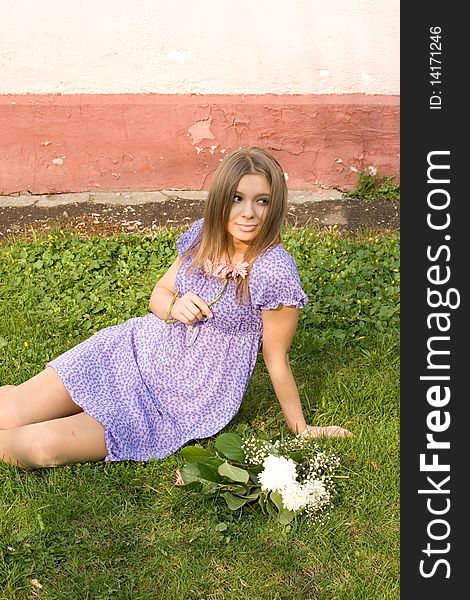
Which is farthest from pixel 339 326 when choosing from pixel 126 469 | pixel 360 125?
pixel 360 125

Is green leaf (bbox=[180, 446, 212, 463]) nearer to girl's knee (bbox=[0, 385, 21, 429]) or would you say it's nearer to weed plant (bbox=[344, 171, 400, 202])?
girl's knee (bbox=[0, 385, 21, 429])

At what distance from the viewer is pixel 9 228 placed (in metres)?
5.48

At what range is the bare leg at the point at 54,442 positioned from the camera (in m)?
3.29

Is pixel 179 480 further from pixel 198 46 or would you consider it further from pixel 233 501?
pixel 198 46

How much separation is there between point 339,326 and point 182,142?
6.63 feet

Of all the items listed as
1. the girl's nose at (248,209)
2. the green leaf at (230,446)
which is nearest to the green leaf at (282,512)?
the green leaf at (230,446)

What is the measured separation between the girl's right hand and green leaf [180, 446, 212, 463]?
0.45 metres

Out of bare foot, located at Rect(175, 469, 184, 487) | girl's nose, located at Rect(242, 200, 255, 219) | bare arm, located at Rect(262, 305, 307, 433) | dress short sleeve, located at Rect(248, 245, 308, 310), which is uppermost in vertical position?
girl's nose, located at Rect(242, 200, 255, 219)

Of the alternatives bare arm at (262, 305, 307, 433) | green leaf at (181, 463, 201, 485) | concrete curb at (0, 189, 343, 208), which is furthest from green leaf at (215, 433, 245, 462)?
concrete curb at (0, 189, 343, 208)

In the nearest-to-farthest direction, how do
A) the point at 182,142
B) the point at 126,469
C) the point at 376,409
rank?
1. the point at 126,469
2. the point at 376,409
3. the point at 182,142

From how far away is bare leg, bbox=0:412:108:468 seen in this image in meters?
3.29

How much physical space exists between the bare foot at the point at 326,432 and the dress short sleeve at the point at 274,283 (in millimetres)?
535

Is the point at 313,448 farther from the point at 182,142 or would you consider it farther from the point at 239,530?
the point at 182,142

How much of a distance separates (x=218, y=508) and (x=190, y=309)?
71 centimetres
